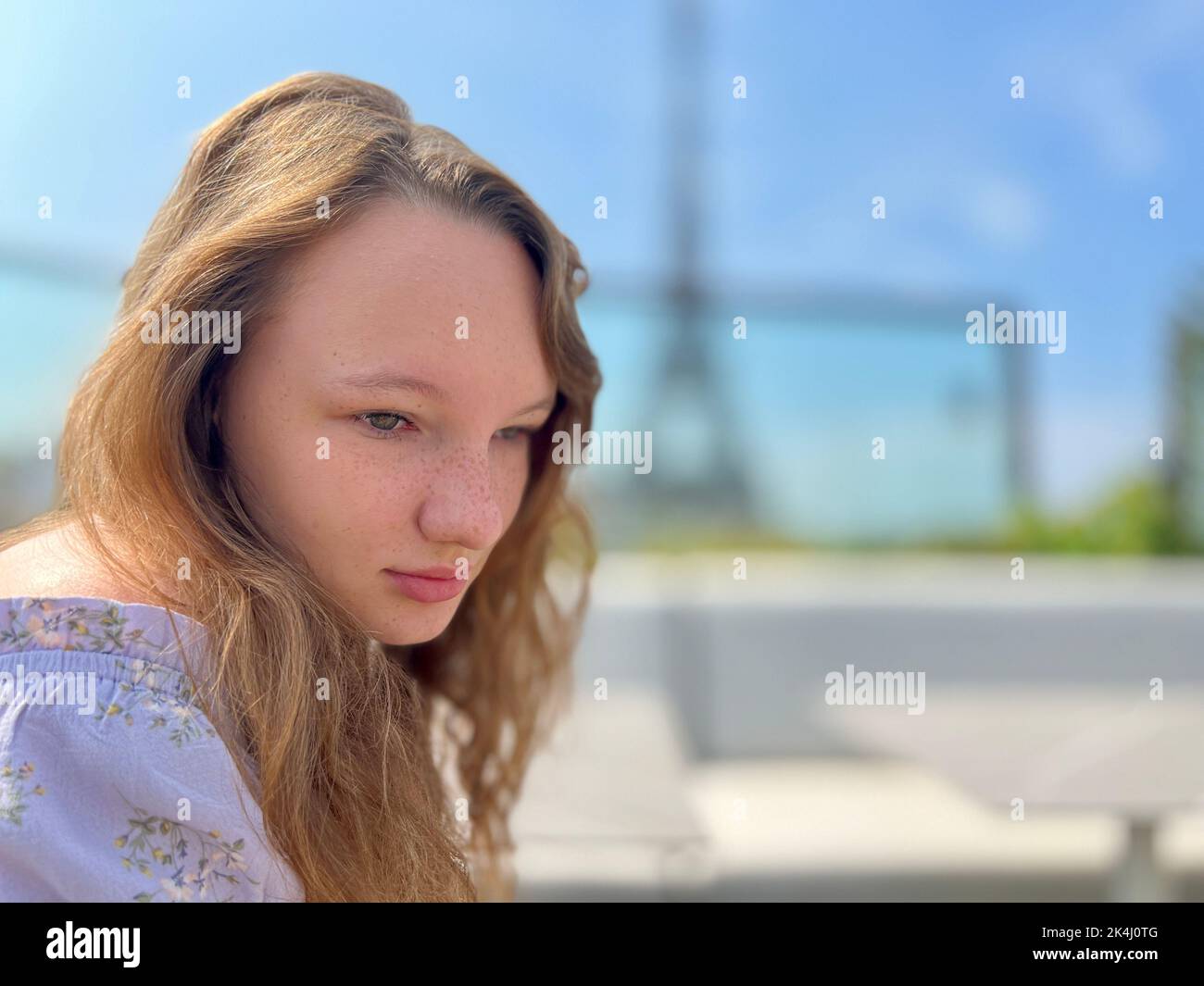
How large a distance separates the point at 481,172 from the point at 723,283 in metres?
2.96

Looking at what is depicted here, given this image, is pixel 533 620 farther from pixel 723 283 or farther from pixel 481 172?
pixel 723 283

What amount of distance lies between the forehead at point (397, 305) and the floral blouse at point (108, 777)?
0.81ft

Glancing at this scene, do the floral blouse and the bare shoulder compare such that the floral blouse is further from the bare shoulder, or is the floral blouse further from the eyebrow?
the eyebrow

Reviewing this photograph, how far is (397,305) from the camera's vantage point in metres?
0.80

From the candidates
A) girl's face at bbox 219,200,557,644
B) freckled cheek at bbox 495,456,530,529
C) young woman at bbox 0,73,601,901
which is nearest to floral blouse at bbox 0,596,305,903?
young woman at bbox 0,73,601,901

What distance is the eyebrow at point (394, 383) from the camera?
0.78m

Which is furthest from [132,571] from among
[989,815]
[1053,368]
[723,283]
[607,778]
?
[1053,368]

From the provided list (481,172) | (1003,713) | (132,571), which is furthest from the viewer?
(1003,713)

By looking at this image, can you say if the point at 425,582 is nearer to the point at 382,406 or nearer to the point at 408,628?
the point at 408,628

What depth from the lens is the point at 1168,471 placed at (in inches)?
178

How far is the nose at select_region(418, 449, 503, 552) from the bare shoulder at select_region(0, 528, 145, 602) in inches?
8.7

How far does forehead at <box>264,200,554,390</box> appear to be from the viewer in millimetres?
791

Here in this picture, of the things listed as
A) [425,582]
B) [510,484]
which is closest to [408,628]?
[425,582]

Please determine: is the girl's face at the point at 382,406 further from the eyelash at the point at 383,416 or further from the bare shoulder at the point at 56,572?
the bare shoulder at the point at 56,572
